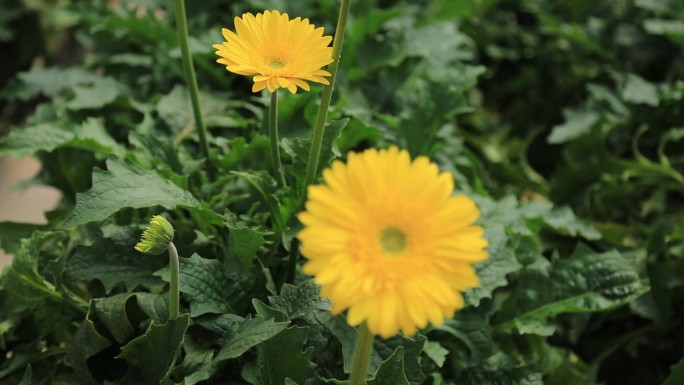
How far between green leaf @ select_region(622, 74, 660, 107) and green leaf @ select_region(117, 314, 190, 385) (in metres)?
1.12

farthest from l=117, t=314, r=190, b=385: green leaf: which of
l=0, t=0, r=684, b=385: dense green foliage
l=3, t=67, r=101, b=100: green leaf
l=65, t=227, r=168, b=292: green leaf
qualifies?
l=3, t=67, r=101, b=100: green leaf

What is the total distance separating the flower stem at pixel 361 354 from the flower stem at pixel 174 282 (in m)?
0.22

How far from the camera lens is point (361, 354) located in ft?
2.23

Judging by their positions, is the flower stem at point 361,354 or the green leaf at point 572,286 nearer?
the flower stem at point 361,354

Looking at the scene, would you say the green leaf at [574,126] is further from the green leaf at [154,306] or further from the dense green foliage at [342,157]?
the green leaf at [154,306]

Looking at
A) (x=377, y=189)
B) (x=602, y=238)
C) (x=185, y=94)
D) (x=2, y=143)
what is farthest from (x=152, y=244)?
(x=602, y=238)

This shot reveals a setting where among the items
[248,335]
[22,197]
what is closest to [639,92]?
[248,335]

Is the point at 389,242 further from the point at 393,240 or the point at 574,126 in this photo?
the point at 574,126

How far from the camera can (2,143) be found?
1.22m

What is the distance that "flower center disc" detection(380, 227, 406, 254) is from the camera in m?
0.60

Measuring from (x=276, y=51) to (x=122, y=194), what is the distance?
0.30 meters

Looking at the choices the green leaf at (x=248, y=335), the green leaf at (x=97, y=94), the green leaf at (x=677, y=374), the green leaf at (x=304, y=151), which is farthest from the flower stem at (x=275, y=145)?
the green leaf at (x=677, y=374)

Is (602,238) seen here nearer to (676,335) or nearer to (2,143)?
(676,335)

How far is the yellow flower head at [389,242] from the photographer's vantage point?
58 cm
